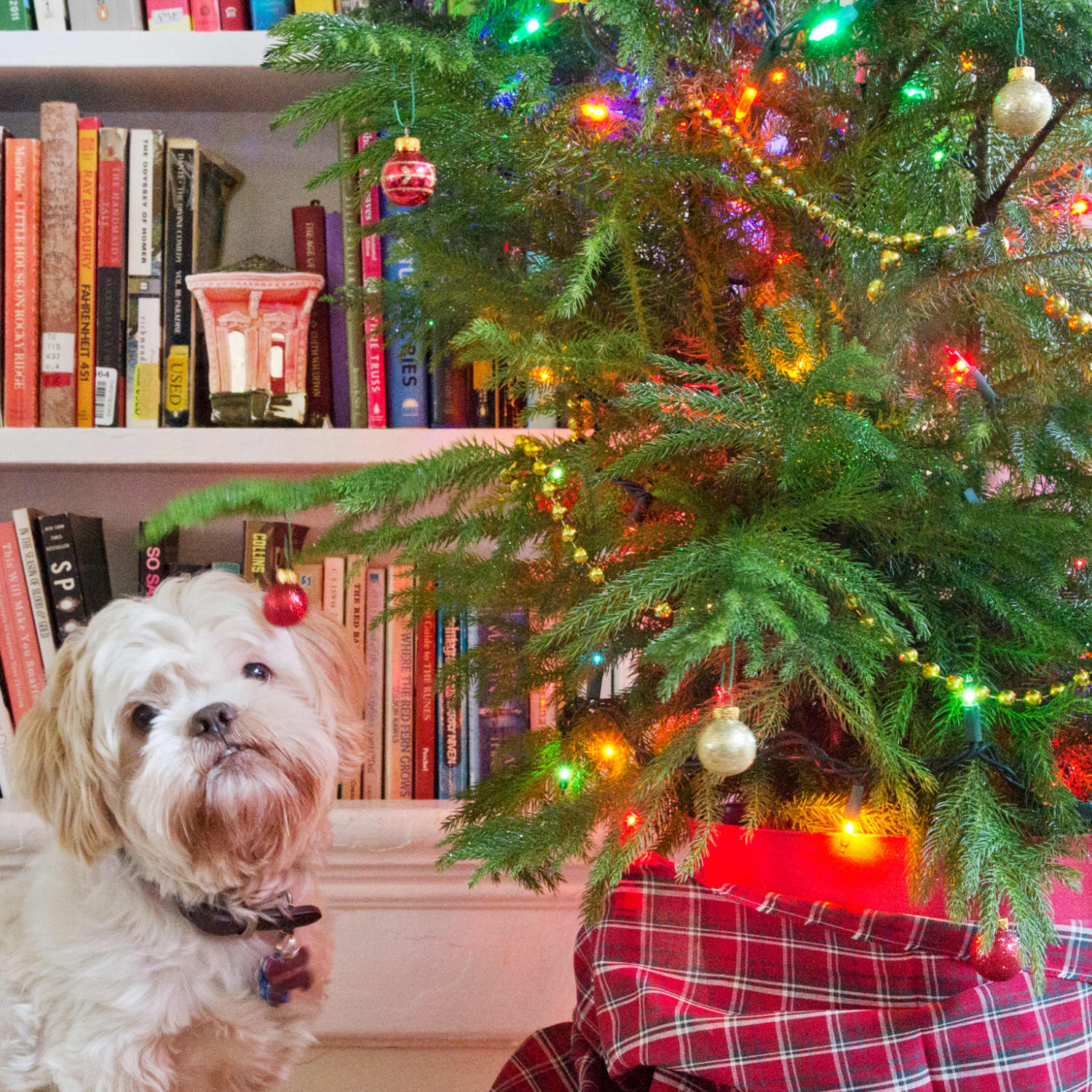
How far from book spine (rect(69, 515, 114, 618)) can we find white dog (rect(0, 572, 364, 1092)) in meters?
0.38

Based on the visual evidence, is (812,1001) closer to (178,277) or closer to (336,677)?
(336,677)

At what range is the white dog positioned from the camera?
751mm

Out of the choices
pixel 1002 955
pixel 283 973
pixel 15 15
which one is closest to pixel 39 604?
pixel 283 973

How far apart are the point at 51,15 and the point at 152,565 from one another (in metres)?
0.71

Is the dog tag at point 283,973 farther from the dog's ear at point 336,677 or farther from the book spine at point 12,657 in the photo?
the book spine at point 12,657

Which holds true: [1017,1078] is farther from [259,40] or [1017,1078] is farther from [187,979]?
[259,40]

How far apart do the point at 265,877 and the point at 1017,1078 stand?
1.96 ft

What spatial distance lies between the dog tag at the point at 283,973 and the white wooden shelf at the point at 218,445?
0.57 metres

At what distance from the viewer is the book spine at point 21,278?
44.6 inches

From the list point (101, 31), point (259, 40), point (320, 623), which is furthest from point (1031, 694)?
point (101, 31)

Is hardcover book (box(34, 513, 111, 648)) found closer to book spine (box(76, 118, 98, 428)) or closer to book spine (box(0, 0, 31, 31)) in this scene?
book spine (box(76, 118, 98, 428))

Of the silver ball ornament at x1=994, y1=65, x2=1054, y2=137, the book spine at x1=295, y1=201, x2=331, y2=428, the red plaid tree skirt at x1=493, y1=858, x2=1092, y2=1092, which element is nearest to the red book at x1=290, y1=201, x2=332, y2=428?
the book spine at x1=295, y1=201, x2=331, y2=428

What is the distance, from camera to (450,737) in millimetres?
1217

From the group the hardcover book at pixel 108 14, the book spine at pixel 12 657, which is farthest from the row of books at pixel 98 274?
the book spine at pixel 12 657
